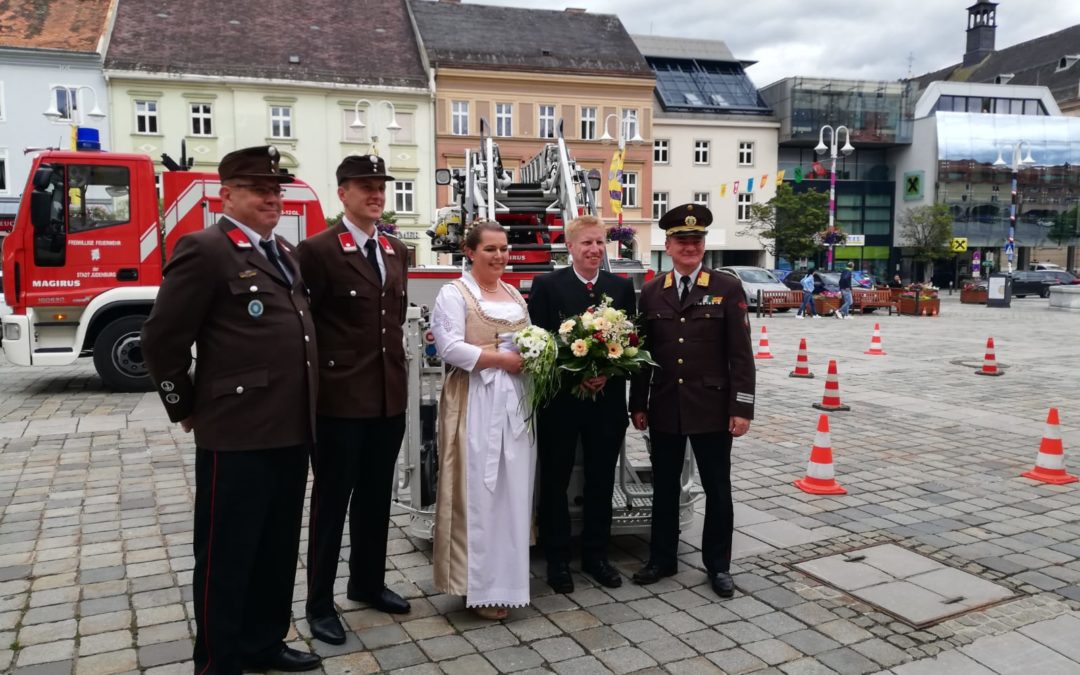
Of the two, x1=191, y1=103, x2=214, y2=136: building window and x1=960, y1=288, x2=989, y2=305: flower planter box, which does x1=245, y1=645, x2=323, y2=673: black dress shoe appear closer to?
x1=191, y1=103, x2=214, y2=136: building window

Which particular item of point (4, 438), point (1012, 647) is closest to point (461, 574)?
point (1012, 647)

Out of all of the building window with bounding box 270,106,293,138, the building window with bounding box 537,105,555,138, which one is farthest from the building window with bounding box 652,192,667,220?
the building window with bounding box 270,106,293,138

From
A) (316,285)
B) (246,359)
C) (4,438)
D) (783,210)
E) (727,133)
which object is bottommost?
(4,438)

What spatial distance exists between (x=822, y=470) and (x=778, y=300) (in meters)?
21.6

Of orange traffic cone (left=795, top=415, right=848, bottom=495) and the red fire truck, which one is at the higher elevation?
the red fire truck

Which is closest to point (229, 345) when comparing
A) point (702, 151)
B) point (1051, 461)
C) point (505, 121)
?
point (1051, 461)

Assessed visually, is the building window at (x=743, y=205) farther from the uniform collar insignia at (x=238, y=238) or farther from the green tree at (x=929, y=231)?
the uniform collar insignia at (x=238, y=238)

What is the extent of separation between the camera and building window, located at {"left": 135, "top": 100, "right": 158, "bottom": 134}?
34250mm

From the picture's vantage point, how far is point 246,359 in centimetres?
317

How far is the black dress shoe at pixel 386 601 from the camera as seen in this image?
411 centimetres

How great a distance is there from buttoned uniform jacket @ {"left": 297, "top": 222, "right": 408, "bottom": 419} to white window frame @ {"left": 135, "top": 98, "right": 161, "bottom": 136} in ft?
115

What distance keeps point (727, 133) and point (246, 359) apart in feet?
154

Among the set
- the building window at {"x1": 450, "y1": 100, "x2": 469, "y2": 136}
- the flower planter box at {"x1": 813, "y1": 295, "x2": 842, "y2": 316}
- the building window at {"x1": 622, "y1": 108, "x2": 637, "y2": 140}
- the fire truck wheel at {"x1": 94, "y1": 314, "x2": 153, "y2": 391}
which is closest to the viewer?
the fire truck wheel at {"x1": 94, "y1": 314, "x2": 153, "y2": 391}

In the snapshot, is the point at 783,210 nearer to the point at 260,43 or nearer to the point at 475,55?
the point at 475,55
